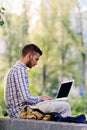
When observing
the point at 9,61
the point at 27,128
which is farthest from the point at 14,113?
the point at 9,61

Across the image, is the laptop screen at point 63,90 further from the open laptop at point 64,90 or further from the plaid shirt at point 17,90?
the plaid shirt at point 17,90

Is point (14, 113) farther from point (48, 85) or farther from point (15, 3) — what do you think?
point (15, 3)

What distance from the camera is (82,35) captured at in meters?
36.3

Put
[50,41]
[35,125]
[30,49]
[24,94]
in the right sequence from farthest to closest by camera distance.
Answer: [50,41], [30,49], [24,94], [35,125]

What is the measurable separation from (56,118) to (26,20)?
30.4 m

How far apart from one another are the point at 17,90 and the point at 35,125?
69 centimetres

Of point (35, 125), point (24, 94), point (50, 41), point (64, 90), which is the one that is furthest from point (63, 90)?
point (50, 41)

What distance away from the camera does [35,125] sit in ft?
15.7

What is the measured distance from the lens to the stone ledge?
14.0ft

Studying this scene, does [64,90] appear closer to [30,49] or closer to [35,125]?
[30,49]

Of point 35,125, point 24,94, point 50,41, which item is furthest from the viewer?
point 50,41

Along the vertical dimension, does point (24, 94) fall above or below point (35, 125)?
above

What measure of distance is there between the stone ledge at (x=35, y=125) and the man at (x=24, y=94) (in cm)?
24

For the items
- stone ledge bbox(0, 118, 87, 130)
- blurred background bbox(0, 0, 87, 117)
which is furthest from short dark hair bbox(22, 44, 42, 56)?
blurred background bbox(0, 0, 87, 117)
